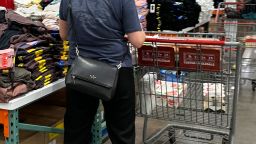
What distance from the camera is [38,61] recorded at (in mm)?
2230

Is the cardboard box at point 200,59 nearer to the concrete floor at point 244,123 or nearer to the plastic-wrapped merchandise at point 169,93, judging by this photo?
the plastic-wrapped merchandise at point 169,93

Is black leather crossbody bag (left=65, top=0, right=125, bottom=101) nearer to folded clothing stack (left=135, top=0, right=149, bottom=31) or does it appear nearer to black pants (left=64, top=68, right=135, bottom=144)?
black pants (left=64, top=68, right=135, bottom=144)

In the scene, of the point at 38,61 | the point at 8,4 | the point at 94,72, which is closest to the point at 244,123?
the point at 94,72

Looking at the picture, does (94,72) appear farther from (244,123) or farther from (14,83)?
(244,123)

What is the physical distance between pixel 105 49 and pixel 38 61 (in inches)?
17.2

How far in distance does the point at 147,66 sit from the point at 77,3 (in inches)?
24.9

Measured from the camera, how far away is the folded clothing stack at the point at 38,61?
2131 millimetres

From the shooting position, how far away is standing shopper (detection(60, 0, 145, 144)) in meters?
2.05

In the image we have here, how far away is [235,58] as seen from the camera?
2.17 m

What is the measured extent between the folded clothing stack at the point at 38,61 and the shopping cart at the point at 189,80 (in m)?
0.57

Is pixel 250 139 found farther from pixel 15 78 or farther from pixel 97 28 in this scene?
pixel 15 78

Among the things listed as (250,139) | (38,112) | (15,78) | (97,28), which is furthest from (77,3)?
(250,139)

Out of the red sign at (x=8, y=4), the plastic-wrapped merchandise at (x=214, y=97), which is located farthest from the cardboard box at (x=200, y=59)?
the red sign at (x=8, y=4)

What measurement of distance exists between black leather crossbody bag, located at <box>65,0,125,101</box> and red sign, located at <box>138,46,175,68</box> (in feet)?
1.22
